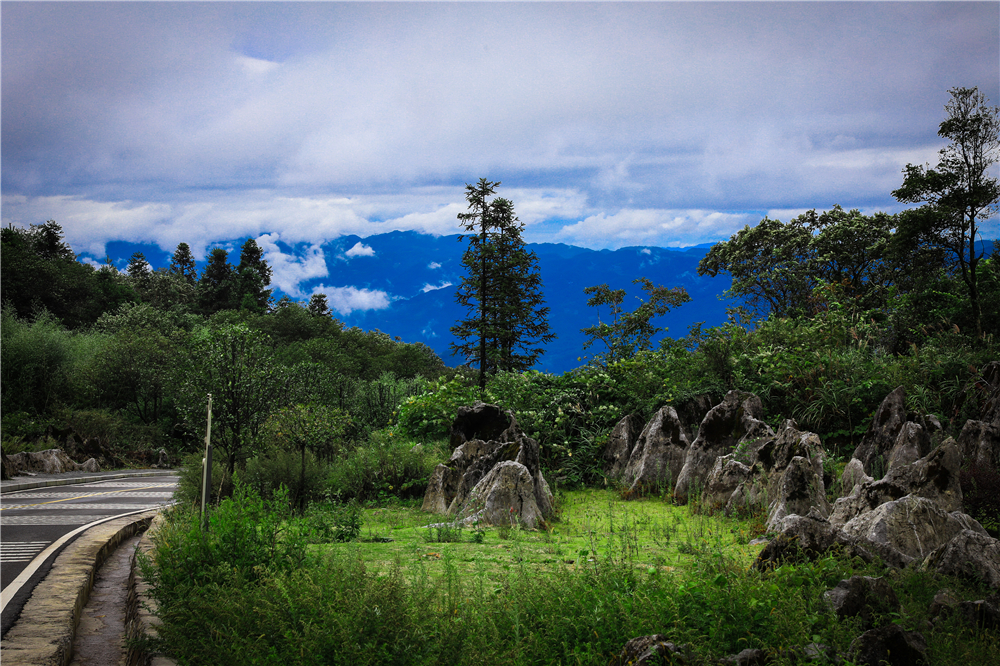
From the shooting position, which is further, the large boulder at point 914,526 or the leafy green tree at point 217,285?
the leafy green tree at point 217,285

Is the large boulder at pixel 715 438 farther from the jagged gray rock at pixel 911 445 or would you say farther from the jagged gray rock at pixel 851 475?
the jagged gray rock at pixel 911 445

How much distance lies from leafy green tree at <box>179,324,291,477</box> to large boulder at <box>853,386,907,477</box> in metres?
9.89

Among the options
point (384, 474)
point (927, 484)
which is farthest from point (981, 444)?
Answer: point (384, 474)

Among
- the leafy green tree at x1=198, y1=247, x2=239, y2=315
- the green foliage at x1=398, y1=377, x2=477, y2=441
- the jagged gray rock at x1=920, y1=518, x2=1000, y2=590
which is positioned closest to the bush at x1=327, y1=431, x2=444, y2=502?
the green foliage at x1=398, y1=377, x2=477, y2=441

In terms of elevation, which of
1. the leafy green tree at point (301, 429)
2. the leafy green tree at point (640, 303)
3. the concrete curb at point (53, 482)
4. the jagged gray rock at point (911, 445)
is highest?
the leafy green tree at point (640, 303)

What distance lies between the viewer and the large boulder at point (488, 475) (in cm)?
891

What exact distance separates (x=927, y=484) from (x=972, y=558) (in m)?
2.27

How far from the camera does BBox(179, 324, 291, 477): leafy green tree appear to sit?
1263cm

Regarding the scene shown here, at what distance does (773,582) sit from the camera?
4.47 meters

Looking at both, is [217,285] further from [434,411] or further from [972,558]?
[972,558]

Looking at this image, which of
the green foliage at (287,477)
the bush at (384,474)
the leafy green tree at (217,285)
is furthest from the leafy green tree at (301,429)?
A: the leafy green tree at (217,285)

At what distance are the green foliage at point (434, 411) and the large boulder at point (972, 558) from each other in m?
10.3

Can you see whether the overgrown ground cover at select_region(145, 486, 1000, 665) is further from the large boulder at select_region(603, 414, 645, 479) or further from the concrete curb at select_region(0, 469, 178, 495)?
the concrete curb at select_region(0, 469, 178, 495)

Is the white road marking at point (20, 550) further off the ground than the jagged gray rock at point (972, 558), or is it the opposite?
the jagged gray rock at point (972, 558)
